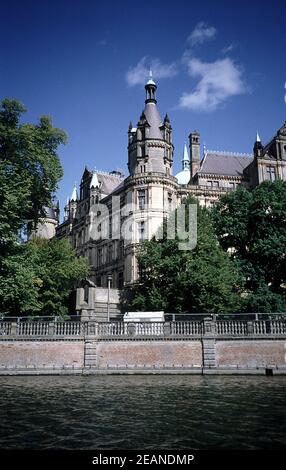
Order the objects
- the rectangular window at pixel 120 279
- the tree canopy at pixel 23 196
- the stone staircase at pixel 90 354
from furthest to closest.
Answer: the rectangular window at pixel 120 279
the tree canopy at pixel 23 196
the stone staircase at pixel 90 354

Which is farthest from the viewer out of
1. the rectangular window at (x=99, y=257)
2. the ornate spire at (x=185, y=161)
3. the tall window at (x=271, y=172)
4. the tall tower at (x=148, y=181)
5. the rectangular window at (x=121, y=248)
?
the ornate spire at (x=185, y=161)

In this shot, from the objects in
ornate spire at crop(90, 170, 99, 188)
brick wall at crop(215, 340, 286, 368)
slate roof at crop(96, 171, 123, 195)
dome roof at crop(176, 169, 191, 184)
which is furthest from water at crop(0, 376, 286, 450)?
dome roof at crop(176, 169, 191, 184)

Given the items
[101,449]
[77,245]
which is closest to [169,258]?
[101,449]

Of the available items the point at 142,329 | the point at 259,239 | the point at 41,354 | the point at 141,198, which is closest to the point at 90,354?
the point at 41,354

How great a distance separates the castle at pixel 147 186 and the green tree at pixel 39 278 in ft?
36.9

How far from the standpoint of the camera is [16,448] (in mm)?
8781

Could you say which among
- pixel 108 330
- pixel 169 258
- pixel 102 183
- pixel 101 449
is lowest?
pixel 101 449

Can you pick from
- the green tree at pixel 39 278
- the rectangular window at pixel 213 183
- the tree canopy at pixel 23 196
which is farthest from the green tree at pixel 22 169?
the rectangular window at pixel 213 183

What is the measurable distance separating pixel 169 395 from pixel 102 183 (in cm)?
4783

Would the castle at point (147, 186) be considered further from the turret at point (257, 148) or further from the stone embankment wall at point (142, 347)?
the stone embankment wall at point (142, 347)

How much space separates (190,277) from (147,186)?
61.6 ft

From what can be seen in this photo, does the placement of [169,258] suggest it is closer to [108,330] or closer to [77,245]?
[108,330]

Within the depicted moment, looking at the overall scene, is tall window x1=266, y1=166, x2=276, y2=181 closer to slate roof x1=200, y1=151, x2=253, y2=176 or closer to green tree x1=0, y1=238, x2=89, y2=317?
slate roof x1=200, y1=151, x2=253, y2=176

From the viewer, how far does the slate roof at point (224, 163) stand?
5545 centimetres
